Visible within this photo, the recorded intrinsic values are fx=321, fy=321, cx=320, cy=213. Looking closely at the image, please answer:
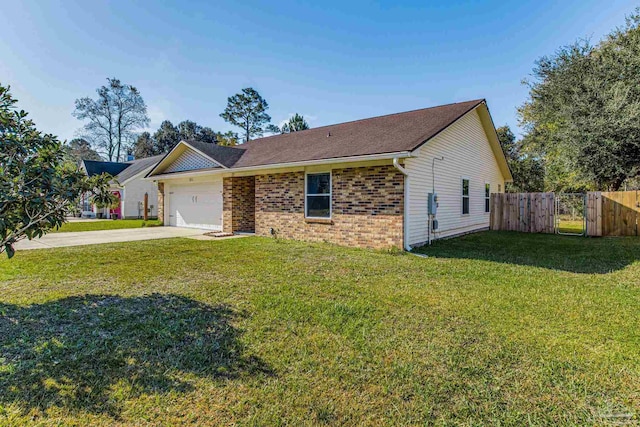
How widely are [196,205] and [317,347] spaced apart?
1313 cm

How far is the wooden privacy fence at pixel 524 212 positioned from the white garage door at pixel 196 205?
12618mm

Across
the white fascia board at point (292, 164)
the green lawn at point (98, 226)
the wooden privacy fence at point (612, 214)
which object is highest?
the white fascia board at point (292, 164)

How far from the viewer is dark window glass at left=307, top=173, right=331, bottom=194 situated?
1005cm

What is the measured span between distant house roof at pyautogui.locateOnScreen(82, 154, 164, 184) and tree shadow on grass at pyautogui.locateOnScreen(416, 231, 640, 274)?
76.0 feet

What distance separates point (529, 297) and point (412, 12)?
11132 millimetres

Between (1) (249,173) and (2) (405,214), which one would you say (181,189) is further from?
(2) (405,214)

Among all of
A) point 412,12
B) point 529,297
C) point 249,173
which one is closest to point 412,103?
point 412,12

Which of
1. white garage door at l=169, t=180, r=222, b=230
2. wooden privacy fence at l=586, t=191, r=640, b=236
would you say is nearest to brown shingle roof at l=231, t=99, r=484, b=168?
white garage door at l=169, t=180, r=222, b=230

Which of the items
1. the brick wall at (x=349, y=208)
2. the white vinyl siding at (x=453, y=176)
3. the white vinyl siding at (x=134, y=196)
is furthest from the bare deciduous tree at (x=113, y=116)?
the white vinyl siding at (x=453, y=176)

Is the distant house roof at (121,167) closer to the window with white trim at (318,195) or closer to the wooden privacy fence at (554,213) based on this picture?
the window with white trim at (318,195)

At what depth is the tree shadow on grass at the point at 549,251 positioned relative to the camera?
7184 mm

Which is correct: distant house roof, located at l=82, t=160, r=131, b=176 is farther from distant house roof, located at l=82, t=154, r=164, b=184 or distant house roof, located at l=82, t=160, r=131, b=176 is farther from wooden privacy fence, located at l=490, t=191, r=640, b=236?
wooden privacy fence, located at l=490, t=191, r=640, b=236

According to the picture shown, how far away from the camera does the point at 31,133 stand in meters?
4.32

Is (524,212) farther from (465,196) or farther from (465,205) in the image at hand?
(465,196)
